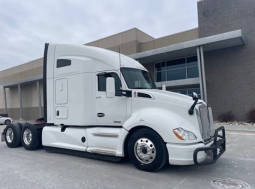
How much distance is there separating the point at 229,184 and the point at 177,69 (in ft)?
53.7

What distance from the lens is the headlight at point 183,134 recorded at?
4645mm

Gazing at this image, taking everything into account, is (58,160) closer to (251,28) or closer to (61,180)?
(61,180)

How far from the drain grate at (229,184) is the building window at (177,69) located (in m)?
15.2

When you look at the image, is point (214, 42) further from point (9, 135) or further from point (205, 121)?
point (9, 135)

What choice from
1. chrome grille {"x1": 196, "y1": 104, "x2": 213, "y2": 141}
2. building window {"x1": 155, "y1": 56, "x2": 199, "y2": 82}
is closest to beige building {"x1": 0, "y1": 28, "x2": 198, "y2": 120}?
building window {"x1": 155, "y1": 56, "x2": 199, "y2": 82}

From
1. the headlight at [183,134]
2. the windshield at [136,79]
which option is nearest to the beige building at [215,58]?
the windshield at [136,79]

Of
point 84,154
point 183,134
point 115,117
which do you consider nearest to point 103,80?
point 115,117

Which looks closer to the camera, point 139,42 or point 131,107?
point 131,107

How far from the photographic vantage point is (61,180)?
4590 millimetres

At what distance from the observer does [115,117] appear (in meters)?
5.94

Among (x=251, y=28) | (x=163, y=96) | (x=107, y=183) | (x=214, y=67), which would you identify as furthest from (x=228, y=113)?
(x=107, y=183)

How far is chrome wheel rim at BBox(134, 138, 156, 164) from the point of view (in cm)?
496

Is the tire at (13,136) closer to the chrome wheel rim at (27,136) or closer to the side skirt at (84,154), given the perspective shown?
the chrome wheel rim at (27,136)

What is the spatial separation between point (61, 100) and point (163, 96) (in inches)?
138
